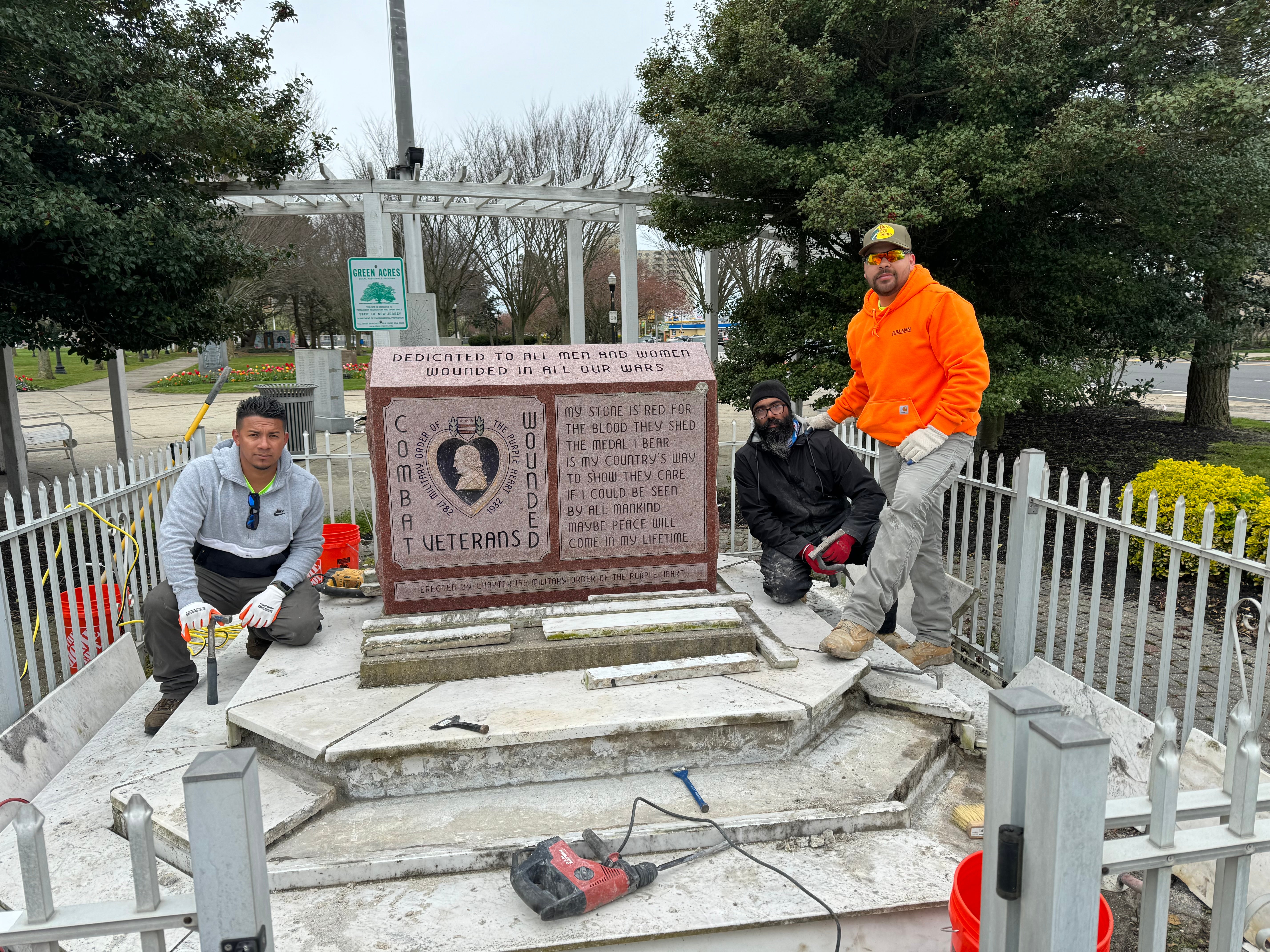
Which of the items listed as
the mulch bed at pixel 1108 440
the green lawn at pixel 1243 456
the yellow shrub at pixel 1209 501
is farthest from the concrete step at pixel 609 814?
the green lawn at pixel 1243 456

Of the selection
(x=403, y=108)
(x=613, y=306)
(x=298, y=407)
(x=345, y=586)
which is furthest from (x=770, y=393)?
(x=613, y=306)

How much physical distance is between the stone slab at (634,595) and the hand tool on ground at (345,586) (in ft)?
4.27

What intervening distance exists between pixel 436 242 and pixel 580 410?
75.0 feet

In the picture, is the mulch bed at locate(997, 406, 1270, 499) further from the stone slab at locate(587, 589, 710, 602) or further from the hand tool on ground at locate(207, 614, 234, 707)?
the hand tool on ground at locate(207, 614, 234, 707)

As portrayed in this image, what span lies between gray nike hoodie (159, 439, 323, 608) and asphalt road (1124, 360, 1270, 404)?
16.1 metres

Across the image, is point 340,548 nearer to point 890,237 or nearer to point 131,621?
point 131,621

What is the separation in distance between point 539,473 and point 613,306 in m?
23.2

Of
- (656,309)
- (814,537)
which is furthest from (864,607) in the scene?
(656,309)

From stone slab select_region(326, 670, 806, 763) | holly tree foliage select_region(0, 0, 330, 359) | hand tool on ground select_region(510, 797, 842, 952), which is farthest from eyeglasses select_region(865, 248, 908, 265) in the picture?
holly tree foliage select_region(0, 0, 330, 359)

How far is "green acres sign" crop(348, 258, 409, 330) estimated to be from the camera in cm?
A: 816

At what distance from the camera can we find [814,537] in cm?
467

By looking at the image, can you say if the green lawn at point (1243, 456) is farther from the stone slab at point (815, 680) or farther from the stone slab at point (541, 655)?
the stone slab at point (541, 655)

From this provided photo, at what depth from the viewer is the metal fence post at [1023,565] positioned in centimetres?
418

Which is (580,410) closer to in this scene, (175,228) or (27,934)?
(27,934)
